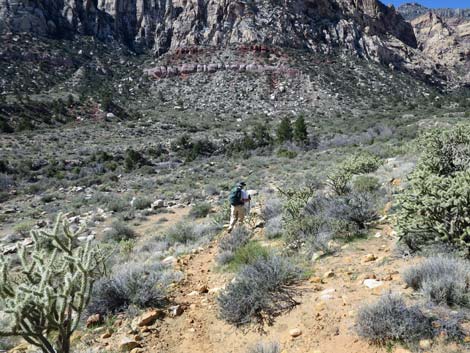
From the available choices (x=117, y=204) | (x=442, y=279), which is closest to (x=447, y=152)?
(x=442, y=279)

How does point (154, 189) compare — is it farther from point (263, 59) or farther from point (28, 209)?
point (263, 59)

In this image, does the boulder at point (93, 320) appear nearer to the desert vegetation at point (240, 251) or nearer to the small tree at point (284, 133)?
the desert vegetation at point (240, 251)

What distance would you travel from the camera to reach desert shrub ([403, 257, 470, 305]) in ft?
11.9

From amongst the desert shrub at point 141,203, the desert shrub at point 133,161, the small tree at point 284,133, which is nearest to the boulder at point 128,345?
the desert shrub at point 141,203

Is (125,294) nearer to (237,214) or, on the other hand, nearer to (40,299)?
(40,299)

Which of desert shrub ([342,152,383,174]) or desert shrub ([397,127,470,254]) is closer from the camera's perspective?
desert shrub ([397,127,470,254])

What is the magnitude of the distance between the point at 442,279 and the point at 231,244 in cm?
420

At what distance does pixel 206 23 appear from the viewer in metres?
67.6

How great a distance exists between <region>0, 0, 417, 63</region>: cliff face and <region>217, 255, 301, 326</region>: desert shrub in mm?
60999

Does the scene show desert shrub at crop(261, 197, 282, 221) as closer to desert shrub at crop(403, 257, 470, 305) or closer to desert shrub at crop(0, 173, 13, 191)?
desert shrub at crop(403, 257, 470, 305)

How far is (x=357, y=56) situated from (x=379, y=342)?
223 feet

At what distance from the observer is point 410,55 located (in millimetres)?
74062

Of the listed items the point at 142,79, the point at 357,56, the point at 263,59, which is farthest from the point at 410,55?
the point at 142,79

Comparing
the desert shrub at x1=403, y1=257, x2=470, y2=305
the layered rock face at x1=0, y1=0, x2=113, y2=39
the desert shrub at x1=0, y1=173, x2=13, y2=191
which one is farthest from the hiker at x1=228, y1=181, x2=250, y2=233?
the layered rock face at x1=0, y1=0, x2=113, y2=39
